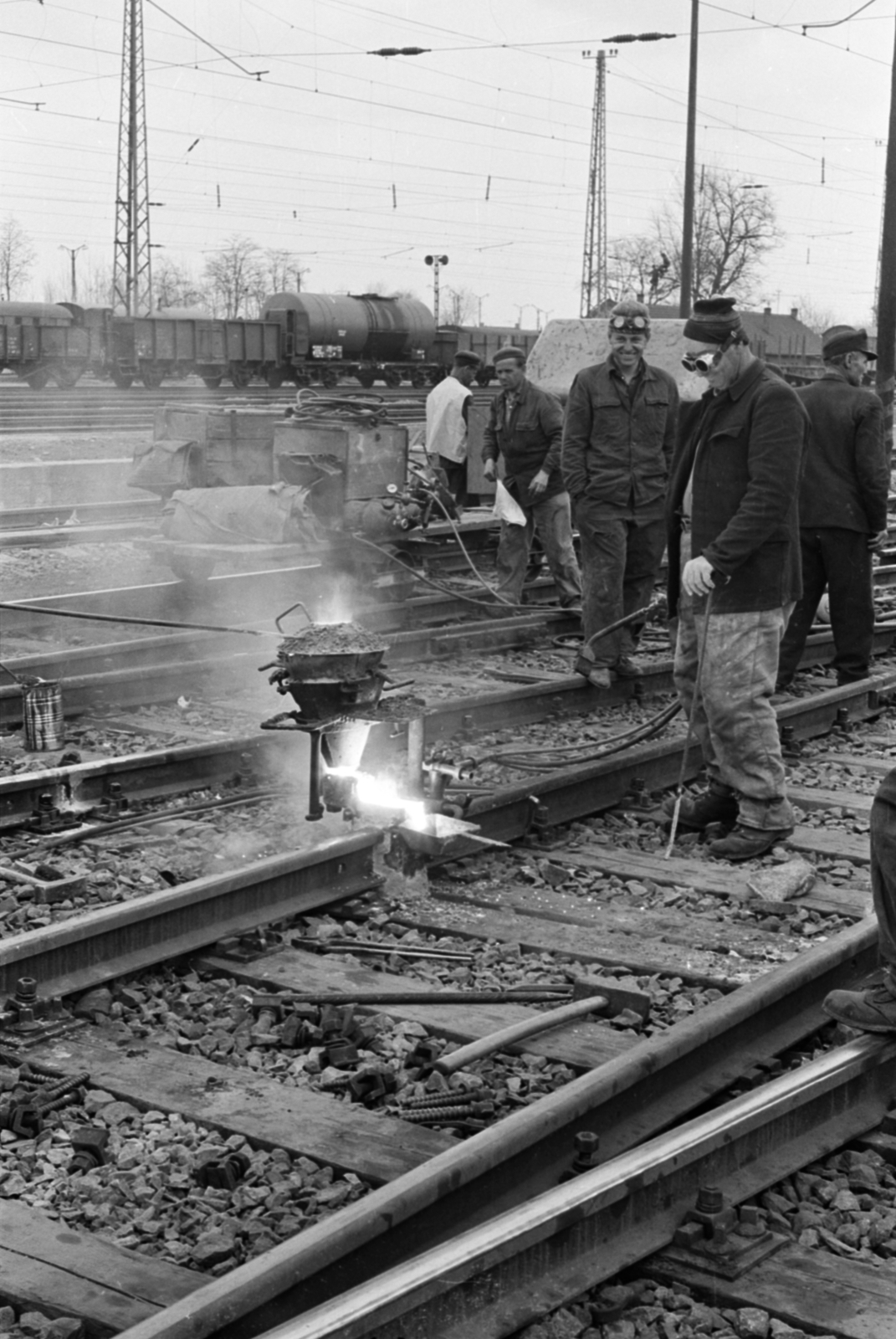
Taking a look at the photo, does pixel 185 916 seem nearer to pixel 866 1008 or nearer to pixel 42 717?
pixel 866 1008

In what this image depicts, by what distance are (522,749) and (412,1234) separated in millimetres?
4908

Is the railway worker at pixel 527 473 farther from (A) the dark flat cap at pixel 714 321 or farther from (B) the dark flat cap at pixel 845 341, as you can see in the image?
(A) the dark flat cap at pixel 714 321

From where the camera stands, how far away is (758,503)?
242 inches

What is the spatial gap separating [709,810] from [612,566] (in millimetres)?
3035

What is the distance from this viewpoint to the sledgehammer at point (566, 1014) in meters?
4.29

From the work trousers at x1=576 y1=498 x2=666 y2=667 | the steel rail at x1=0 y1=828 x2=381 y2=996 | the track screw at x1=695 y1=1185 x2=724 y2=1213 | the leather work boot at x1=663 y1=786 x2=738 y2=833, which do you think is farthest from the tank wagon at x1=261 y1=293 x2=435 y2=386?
the track screw at x1=695 y1=1185 x2=724 y2=1213

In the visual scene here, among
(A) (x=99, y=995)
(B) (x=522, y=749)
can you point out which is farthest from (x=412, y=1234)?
(B) (x=522, y=749)

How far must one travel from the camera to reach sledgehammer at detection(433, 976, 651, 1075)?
4.29 meters

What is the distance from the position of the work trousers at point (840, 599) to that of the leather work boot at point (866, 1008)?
17.7 ft

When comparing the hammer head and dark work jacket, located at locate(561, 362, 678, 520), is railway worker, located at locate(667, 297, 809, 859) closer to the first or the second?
the hammer head

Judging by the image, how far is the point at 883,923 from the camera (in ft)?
14.5

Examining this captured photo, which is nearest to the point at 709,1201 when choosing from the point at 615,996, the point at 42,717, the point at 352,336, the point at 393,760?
the point at 615,996

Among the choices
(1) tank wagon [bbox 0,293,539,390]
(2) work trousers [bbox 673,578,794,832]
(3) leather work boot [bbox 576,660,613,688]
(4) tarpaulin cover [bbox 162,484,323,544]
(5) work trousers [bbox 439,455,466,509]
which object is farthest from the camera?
(1) tank wagon [bbox 0,293,539,390]

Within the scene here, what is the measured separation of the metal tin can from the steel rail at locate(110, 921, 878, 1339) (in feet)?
13.9
